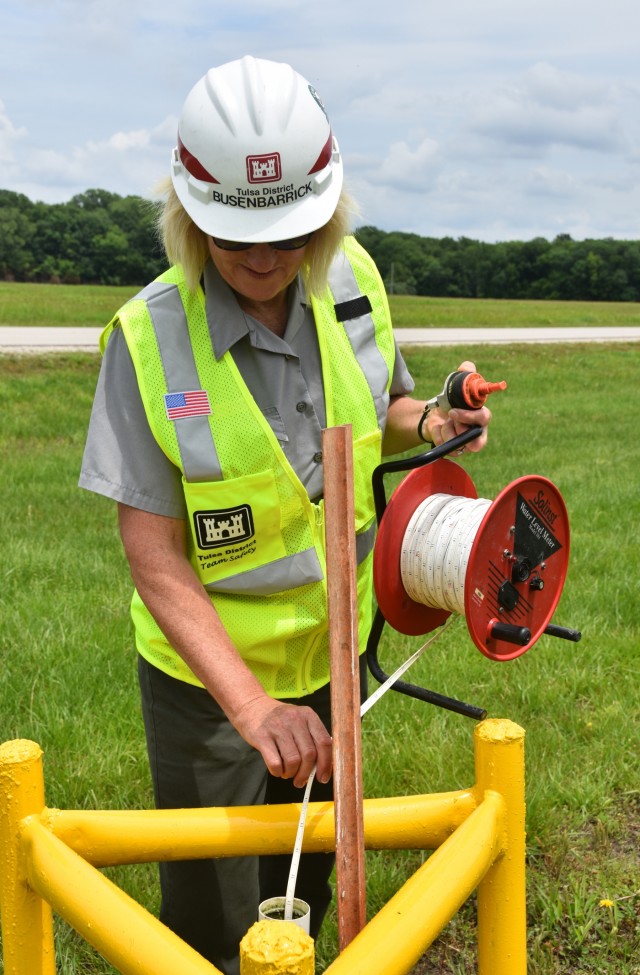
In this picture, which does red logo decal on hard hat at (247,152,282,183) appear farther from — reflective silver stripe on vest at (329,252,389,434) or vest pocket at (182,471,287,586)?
vest pocket at (182,471,287,586)

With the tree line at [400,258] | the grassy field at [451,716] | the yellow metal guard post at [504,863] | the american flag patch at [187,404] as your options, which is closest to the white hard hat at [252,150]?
the american flag patch at [187,404]

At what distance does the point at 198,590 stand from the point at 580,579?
161 inches

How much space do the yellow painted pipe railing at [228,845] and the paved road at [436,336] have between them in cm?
1259

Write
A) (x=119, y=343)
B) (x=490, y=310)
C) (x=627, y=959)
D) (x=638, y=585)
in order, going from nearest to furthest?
1. (x=119, y=343)
2. (x=627, y=959)
3. (x=638, y=585)
4. (x=490, y=310)

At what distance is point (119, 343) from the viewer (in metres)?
2.24

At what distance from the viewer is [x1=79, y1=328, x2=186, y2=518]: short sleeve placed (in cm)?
223

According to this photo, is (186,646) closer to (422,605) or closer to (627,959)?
(422,605)

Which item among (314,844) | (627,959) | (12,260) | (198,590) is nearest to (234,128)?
(198,590)

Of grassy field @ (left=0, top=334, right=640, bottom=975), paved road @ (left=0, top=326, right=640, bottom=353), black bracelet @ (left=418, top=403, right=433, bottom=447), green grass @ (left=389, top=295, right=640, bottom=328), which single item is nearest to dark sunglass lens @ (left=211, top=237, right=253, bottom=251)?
black bracelet @ (left=418, top=403, right=433, bottom=447)

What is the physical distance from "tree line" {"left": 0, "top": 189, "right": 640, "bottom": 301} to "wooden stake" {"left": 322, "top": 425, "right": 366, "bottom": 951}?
5093 cm

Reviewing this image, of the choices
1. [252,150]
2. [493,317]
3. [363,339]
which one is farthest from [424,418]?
[493,317]

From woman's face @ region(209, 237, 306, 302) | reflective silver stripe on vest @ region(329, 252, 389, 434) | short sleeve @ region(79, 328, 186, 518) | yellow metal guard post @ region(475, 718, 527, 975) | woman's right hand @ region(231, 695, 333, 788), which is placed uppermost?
woman's face @ region(209, 237, 306, 302)

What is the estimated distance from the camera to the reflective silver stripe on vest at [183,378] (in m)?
2.22

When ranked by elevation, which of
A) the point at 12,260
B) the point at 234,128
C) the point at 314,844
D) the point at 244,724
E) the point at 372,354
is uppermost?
the point at 12,260
